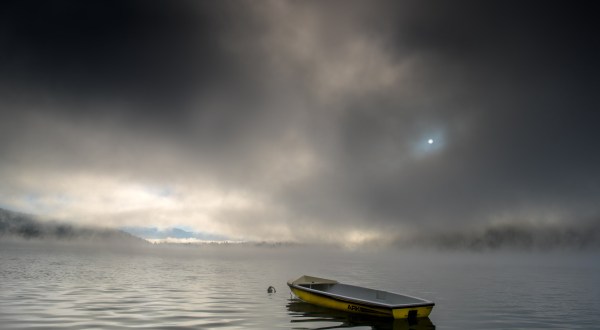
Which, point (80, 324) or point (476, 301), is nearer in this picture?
point (80, 324)

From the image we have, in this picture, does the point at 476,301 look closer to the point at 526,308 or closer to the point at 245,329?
the point at 526,308

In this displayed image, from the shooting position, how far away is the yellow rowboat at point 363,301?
31.8 m

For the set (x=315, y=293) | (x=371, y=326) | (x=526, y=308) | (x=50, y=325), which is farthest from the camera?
(x=526, y=308)

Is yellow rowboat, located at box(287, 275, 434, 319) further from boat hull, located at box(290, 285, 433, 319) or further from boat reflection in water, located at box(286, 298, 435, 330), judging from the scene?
boat reflection in water, located at box(286, 298, 435, 330)

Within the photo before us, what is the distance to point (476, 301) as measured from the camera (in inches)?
1972

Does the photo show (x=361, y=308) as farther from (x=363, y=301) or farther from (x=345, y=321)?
(x=345, y=321)

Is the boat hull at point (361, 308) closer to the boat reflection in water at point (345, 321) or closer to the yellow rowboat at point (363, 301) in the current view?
the yellow rowboat at point (363, 301)

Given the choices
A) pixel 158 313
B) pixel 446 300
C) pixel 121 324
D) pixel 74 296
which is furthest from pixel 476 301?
pixel 74 296

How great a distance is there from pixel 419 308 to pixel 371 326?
4245 millimetres

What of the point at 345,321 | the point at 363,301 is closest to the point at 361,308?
the point at 363,301

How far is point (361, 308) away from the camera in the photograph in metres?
33.9

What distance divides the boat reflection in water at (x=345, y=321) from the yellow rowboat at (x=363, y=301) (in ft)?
2.45

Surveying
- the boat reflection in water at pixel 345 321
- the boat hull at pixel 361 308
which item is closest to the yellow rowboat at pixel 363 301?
the boat hull at pixel 361 308

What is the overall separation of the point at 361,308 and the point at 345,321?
1.79 m
